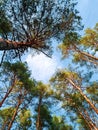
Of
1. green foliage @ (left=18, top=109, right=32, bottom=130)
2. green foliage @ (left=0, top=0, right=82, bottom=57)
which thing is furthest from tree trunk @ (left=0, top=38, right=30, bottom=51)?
green foliage @ (left=18, top=109, right=32, bottom=130)

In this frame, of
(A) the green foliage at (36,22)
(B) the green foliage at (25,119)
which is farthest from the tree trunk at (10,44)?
(B) the green foliage at (25,119)

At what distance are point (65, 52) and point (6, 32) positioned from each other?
37.2 feet

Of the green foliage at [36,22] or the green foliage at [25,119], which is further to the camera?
the green foliage at [25,119]

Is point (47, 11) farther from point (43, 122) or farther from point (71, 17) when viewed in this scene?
point (43, 122)

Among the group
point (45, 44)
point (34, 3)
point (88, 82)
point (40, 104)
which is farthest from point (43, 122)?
point (34, 3)

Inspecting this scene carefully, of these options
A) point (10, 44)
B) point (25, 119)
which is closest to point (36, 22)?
point (10, 44)

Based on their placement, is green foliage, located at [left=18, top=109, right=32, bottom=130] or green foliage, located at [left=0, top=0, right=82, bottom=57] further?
green foliage, located at [left=18, top=109, right=32, bottom=130]

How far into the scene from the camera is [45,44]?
37.5ft

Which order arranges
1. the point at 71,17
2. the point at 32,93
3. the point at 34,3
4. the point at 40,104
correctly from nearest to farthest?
the point at 34,3 → the point at 71,17 → the point at 32,93 → the point at 40,104

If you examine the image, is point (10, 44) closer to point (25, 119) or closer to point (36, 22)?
point (36, 22)

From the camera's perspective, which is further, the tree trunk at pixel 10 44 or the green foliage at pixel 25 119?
the green foliage at pixel 25 119

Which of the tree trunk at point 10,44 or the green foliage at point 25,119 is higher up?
the green foliage at point 25,119

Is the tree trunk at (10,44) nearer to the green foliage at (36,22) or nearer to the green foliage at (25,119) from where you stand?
the green foliage at (36,22)

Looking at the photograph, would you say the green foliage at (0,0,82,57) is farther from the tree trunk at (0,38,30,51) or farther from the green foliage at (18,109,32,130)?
the green foliage at (18,109,32,130)
